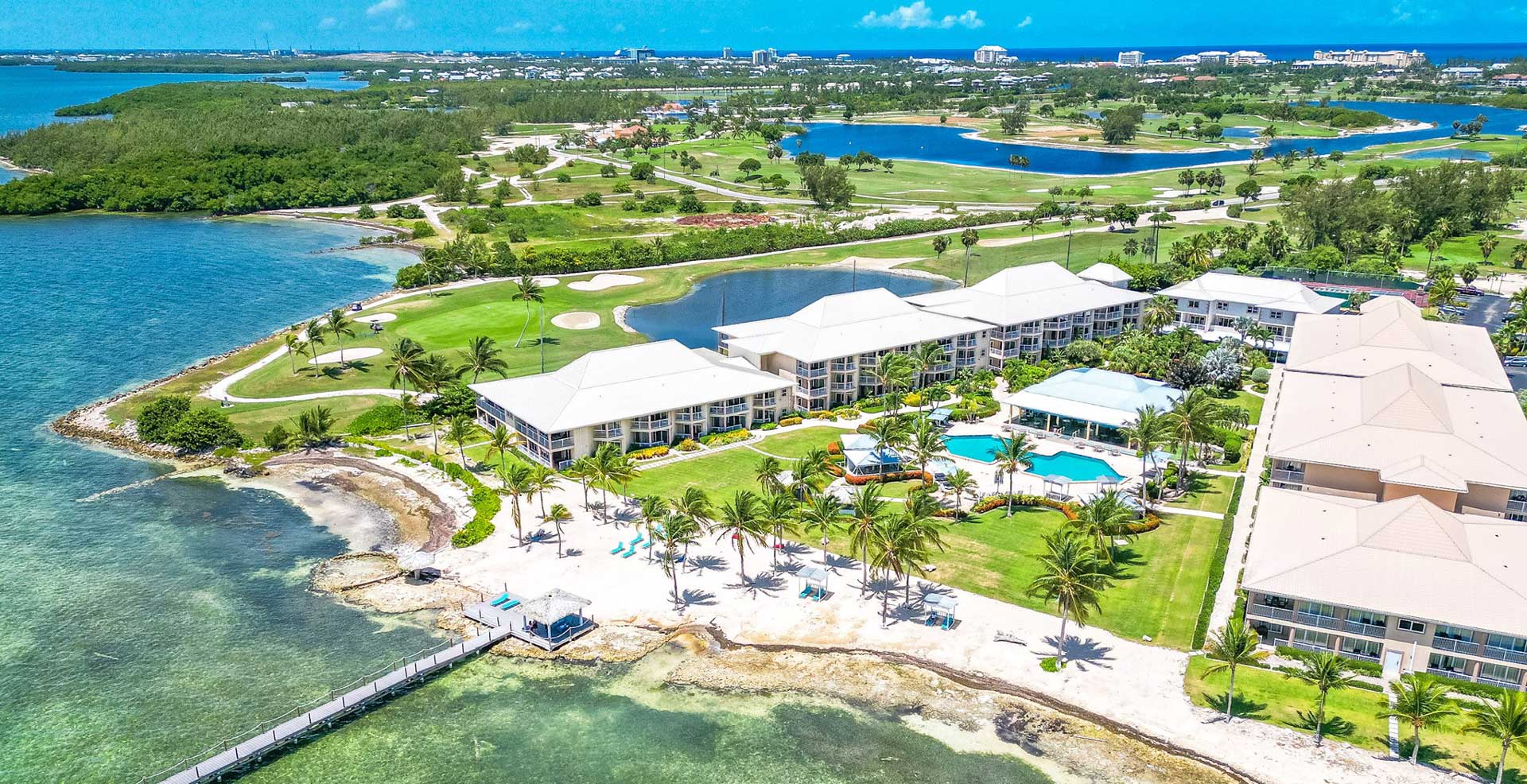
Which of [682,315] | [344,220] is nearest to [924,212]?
[682,315]

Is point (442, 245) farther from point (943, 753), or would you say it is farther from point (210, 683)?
point (943, 753)

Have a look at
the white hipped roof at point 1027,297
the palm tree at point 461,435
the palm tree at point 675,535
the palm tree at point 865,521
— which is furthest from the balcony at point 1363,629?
the palm tree at point 461,435

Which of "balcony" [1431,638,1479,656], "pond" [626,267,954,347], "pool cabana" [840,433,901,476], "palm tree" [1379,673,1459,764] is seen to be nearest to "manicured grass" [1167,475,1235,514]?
"pool cabana" [840,433,901,476]

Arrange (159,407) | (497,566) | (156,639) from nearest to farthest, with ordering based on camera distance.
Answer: (156,639) → (497,566) → (159,407)

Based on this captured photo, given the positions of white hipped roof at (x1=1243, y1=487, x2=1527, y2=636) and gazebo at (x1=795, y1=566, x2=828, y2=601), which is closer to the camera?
white hipped roof at (x1=1243, y1=487, x2=1527, y2=636)

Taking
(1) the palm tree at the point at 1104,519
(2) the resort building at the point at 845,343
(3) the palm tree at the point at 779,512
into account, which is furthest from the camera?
(2) the resort building at the point at 845,343

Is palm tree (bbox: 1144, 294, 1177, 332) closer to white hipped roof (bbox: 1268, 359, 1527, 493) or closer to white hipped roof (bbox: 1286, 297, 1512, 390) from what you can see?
white hipped roof (bbox: 1286, 297, 1512, 390)

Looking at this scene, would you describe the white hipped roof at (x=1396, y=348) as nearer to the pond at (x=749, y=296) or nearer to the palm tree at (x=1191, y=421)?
the palm tree at (x=1191, y=421)
